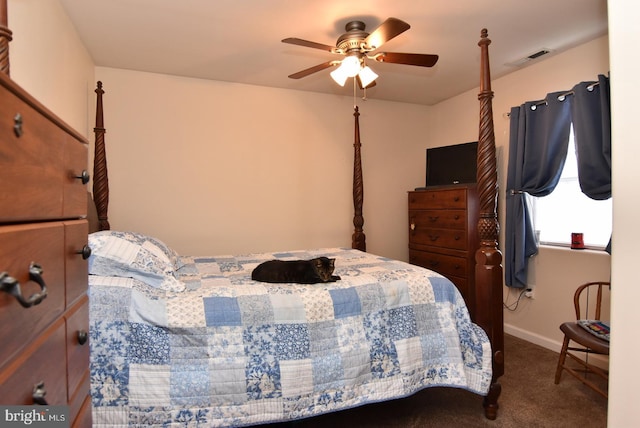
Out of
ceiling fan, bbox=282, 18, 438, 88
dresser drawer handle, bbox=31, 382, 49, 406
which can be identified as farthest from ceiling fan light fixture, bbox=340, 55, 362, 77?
dresser drawer handle, bbox=31, 382, 49, 406

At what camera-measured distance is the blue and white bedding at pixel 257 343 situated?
146 cm

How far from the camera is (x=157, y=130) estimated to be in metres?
3.29

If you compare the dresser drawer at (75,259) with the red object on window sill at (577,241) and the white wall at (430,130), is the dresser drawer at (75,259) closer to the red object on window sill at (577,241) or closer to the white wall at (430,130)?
the white wall at (430,130)

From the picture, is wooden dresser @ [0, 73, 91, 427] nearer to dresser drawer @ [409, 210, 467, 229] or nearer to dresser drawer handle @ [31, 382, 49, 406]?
dresser drawer handle @ [31, 382, 49, 406]

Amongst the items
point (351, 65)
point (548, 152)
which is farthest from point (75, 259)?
point (548, 152)

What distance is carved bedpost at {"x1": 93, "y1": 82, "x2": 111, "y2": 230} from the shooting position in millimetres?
2646

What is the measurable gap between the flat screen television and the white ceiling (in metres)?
0.72

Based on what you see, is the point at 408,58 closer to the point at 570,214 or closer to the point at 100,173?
the point at 570,214

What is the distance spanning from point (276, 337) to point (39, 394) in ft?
3.66

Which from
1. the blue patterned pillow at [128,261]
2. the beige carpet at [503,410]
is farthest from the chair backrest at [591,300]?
the blue patterned pillow at [128,261]

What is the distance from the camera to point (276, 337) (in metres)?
1.62

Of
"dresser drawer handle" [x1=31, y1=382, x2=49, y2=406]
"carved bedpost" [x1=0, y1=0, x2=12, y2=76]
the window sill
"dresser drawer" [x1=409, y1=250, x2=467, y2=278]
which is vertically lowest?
"dresser drawer" [x1=409, y1=250, x2=467, y2=278]

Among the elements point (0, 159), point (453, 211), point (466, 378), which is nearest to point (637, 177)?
point (0, 159)

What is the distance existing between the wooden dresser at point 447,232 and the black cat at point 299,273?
5.93ft
